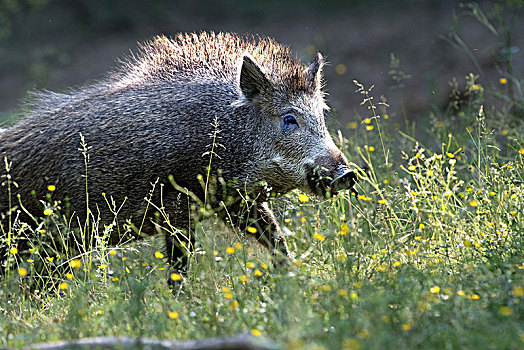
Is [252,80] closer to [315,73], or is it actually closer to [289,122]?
[289,122]

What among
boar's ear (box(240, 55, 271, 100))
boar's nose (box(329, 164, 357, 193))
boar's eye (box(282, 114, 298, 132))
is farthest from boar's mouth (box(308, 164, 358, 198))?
boar's ear (box(240, 55, 271, 100))

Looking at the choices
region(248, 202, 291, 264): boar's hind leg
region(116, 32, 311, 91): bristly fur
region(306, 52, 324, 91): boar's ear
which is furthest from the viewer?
region(306, 52, 324, 91): boar's ear

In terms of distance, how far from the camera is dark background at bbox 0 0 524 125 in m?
11.0

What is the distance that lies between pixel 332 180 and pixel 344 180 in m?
0.09

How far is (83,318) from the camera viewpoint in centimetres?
370

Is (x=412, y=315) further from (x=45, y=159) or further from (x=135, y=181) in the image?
(x=45, y=159)

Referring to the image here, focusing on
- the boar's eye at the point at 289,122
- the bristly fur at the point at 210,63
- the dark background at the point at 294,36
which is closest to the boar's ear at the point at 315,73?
the bristly fur at the point at 210,63

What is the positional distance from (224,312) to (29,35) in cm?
1195

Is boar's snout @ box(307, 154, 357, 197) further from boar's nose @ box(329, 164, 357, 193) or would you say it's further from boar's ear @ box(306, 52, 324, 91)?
boar's ear @ box(306, 52, 324, 91)

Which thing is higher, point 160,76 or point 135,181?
point 160,76

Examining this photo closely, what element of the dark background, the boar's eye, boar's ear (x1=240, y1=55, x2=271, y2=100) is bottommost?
the boar's eye

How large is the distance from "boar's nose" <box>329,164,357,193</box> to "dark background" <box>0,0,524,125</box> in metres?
5.13

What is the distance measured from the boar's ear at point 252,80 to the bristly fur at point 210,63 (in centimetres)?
11

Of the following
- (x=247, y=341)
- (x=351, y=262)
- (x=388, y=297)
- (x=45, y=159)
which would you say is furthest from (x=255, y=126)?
(x=247, y=341)
